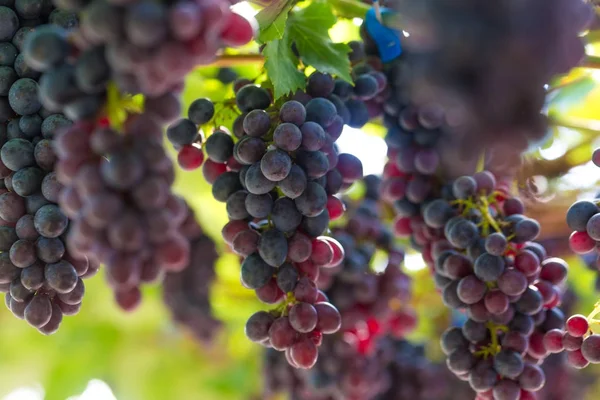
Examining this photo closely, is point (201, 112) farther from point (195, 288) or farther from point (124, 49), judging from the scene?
point (195, 288)

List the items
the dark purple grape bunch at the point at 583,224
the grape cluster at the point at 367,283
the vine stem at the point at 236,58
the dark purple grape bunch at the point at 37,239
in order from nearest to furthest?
the dark purple grape bunch at the point at 37,239 < the dark purple grape bunch at the point at 583,224 < the vine stem at the point at 236,58 < the grape cluster at the point at 367,283

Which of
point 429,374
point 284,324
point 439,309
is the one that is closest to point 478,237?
point 284,324

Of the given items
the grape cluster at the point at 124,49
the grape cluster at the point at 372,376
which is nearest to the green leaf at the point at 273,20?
the grape cluster at the point at 124,49

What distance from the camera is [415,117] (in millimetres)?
1191

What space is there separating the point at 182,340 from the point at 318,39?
159cm

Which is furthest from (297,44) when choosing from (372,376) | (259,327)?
(372,376)

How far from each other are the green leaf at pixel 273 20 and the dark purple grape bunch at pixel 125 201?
0.43 metres

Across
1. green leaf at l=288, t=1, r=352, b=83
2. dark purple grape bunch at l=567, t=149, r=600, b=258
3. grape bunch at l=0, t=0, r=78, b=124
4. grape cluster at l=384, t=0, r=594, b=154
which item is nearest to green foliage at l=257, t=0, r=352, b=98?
green leaf at l=288, t=1, r=352, b=83

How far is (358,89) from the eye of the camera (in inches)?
44.0

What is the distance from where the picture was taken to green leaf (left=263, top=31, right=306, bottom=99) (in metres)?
1.01

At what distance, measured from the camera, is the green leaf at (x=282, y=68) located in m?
1.01

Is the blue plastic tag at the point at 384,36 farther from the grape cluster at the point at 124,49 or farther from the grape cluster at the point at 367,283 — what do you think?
the grape cluster at the point at 124,49

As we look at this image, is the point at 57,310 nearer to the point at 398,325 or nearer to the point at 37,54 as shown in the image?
the point at 37,54

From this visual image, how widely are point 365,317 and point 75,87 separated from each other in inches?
39.5
